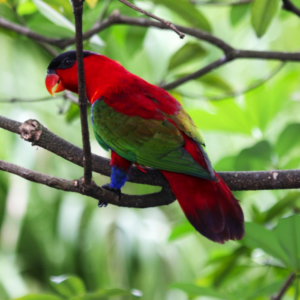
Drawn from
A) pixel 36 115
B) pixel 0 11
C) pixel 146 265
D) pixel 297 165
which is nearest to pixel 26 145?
pixel 36 115

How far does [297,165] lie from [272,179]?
47cm

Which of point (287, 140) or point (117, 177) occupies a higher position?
point (287, 140)

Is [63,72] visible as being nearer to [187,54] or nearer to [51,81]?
[51,81]

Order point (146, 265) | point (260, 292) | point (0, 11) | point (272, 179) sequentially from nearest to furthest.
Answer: point (272, 179)
point (260, 292)
point (0, 11)
point (146, 265)

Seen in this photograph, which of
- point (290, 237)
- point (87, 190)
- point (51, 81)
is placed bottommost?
point (290, 237)

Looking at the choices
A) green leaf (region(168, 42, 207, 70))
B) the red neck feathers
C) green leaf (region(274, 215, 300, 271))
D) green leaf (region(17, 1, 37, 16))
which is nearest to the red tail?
green leaf (region(274, 215, 300, 271))

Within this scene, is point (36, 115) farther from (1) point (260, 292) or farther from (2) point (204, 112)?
(1) point (260, 292)

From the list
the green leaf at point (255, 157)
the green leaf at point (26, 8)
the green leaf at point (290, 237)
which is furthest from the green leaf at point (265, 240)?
the green leaf at point (26, 8)

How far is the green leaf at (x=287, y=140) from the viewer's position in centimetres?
128

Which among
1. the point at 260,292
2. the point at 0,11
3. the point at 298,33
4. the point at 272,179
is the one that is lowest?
the point at 260,292

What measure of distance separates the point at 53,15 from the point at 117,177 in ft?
2.32

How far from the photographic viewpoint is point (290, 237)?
0.90 metres

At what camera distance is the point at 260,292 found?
1022 millimetres

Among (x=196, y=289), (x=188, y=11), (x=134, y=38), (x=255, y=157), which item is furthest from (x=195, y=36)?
(x=196, y=289)
